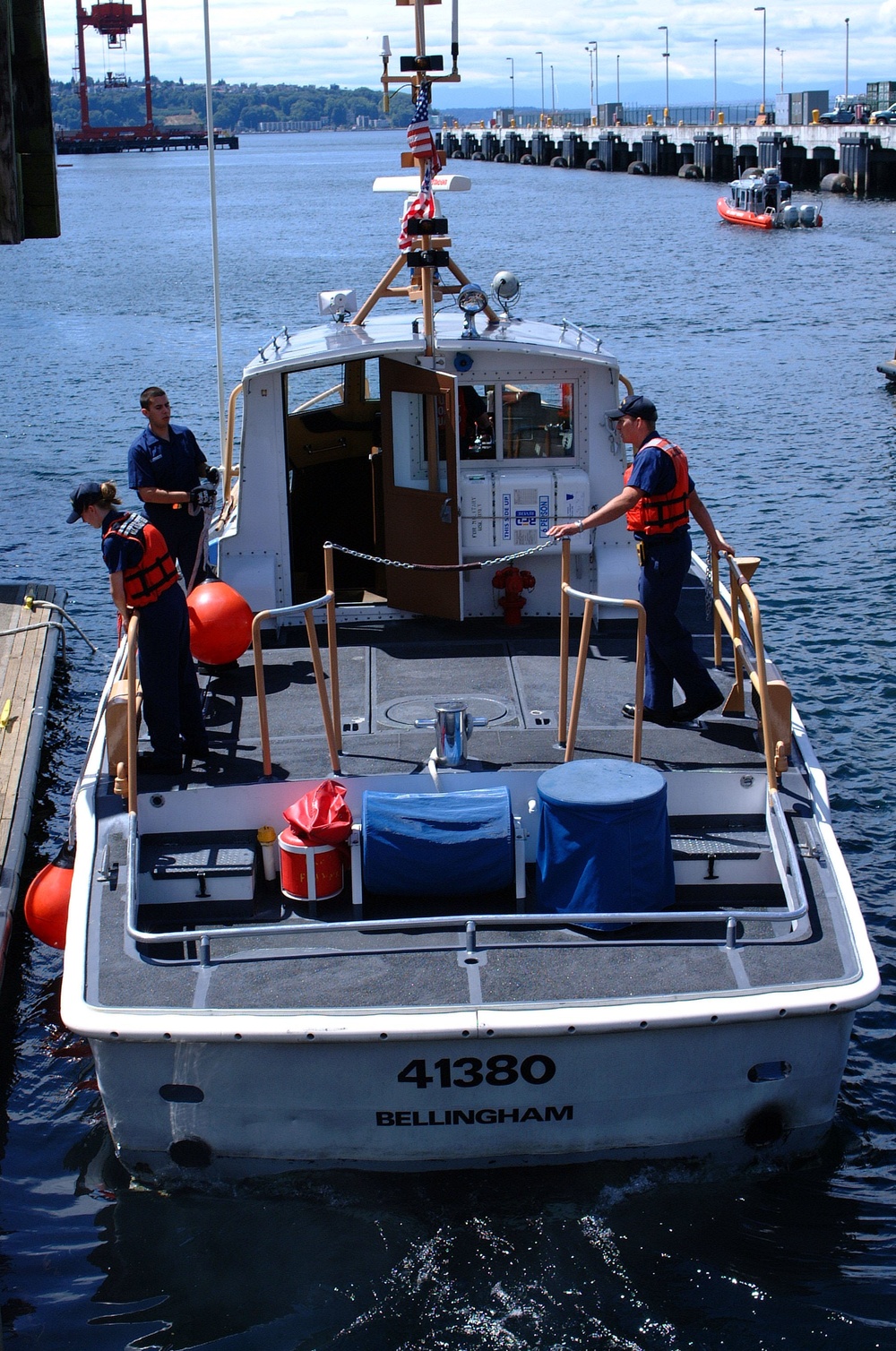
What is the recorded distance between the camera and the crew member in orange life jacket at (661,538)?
7223 millimetres

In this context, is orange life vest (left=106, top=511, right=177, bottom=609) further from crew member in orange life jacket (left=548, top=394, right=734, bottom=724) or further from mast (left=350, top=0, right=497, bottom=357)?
mast (left=350, top=0, right=497, bottom=357)

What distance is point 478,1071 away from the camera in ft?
17.8

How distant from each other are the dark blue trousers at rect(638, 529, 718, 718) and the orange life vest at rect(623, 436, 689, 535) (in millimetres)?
68

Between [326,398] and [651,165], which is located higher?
[651,165]

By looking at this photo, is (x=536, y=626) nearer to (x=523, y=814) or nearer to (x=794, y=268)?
(x=523, y=814)

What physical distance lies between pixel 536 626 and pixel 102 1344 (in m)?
5.38

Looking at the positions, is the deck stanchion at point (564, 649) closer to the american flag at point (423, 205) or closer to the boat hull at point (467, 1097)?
the boat hull at point (467, 1097)

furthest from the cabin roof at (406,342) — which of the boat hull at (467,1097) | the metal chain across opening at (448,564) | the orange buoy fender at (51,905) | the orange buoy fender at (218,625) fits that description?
the boat hull at (467,1097)

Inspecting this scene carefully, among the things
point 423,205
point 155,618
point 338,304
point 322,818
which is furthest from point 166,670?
point 338,304

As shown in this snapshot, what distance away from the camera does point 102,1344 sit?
18.0 ft

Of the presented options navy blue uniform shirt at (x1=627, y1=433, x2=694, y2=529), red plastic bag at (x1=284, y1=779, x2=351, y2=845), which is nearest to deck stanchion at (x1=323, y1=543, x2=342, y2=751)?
red plastic bag at (x1=284, y1=779, x2=351, y2=845)

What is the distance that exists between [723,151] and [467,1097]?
94849 mm

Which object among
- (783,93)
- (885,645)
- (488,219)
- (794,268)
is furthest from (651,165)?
(885,645)

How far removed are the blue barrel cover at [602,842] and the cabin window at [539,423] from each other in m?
3.75
